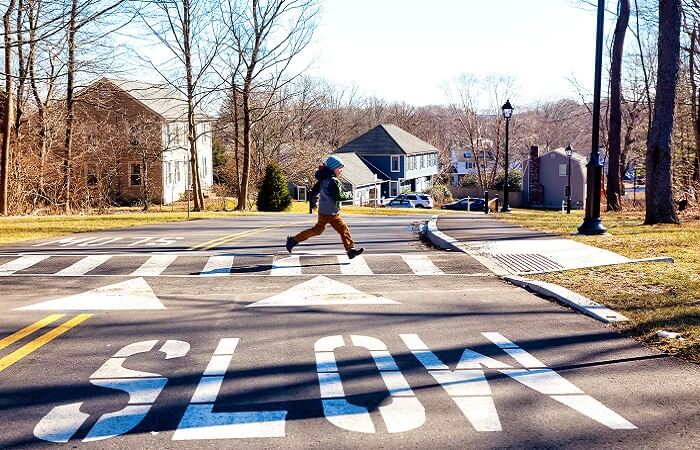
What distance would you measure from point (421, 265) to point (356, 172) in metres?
58.4

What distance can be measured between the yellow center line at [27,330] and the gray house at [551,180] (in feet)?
218

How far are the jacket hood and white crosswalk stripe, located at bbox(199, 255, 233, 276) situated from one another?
197 cm

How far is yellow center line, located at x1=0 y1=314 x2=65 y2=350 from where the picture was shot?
23.0 ft

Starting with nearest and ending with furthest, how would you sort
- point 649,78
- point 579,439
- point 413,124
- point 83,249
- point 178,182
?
point 579,439 < point 83,249 < point 649,78 < point 178,182 < point 413,124

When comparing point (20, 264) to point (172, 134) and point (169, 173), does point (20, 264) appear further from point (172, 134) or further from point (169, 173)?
point (169, 173)

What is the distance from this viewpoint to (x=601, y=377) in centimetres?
584

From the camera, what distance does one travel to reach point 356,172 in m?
70.1

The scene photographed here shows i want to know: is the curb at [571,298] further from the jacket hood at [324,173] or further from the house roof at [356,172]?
the house roof at [356,172]

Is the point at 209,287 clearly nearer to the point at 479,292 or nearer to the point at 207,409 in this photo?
the point at 479,292

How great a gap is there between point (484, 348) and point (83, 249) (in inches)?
363

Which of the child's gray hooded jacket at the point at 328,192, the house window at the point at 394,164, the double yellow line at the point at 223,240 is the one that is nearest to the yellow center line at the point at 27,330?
the child's gray hooded jacket at the point at 328,192

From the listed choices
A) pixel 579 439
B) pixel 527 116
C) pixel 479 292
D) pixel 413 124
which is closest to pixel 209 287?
pixel 479 292

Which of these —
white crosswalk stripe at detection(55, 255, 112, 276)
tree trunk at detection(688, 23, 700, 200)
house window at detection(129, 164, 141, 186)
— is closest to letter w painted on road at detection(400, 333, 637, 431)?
white crosswalk stripe at detection(55, 255, 112, 276)

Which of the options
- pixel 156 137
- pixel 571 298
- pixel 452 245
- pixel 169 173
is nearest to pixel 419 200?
pixel 169 173
